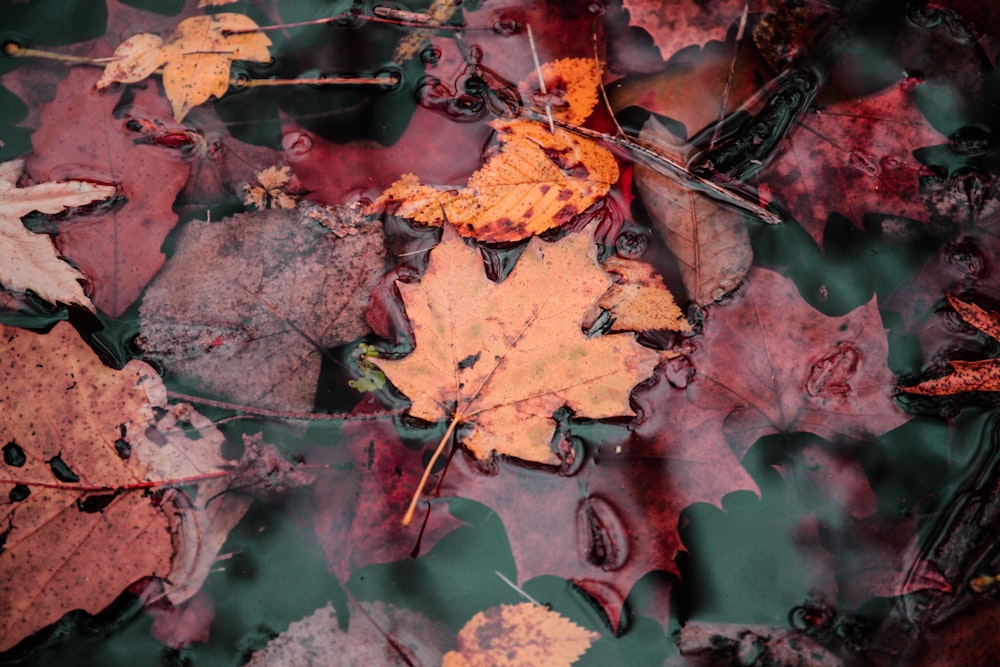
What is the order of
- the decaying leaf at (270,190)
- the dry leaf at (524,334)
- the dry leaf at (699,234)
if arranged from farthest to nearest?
the decaying leaf at (270,190) < the dry leaf at (699,234) < the dry leaf at (524,334)

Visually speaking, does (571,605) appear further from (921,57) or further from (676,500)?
(921,57)

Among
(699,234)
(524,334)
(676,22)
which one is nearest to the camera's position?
(524,334)

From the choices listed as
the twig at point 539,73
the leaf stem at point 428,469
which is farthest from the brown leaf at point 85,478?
the twig at point 539,73

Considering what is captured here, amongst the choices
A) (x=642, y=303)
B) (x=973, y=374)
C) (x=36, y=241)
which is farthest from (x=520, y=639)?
(x=36, y=241)

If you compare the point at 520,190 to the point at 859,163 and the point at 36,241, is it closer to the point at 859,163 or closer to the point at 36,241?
the point at 859,163

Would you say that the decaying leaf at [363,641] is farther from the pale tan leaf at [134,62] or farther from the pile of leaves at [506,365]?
the pale tan leaf at [134,62]

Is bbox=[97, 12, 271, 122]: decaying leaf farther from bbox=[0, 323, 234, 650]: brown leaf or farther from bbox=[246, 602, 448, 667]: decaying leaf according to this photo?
bbox=[246, 602, 448, 667]: decaying leaf
